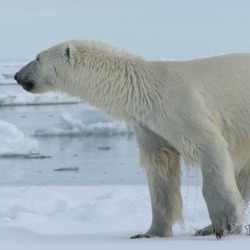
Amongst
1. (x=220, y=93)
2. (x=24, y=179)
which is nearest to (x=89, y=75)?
(x=220, y=93)

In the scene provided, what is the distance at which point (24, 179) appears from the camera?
1177 cm

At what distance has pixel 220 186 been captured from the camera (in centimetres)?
412

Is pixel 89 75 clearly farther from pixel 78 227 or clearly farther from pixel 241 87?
pixel 78 227

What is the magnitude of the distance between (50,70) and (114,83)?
437 millimetres

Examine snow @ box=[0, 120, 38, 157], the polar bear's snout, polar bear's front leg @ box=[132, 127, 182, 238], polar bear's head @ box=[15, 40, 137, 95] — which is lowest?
snow @ box=[0, 120, 38, 157]

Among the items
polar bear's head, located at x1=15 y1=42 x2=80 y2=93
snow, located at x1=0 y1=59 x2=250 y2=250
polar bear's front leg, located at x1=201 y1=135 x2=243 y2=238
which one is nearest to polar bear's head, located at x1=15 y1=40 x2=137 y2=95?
polar bear's head, located at x1=15 y1=42 x2=80 y2=93

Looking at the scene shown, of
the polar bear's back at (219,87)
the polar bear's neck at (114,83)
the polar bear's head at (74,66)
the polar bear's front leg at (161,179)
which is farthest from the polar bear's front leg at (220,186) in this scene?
the polar bear's head at (74,66)

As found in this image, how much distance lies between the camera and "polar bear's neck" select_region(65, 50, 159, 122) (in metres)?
4.47

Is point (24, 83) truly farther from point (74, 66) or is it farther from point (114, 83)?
point (114, 83)

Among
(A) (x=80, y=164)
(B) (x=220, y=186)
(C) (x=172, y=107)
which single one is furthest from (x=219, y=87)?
(A) (x=80, y=164)

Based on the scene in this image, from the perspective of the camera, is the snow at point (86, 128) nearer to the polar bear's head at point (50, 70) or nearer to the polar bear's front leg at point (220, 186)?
the polar bear's head at point (50, 70)

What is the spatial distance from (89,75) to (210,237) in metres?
1.24

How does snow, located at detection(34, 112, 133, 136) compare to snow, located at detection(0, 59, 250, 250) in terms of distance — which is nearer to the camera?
snow, located at detection(0, 59, 250, 250)

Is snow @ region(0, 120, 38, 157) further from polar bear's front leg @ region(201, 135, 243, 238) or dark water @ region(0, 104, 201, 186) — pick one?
polar bear's front leg @ region(201, 135, 243, 238)
